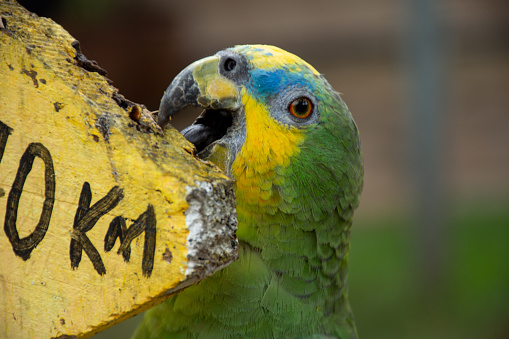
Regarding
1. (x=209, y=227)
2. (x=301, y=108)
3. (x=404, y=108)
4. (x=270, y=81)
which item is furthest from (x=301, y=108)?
(x=404, y=108)

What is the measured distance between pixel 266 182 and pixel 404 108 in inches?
127

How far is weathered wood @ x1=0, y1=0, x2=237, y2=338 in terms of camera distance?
2.33 ft

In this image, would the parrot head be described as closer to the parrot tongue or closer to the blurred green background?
the parrot tongue

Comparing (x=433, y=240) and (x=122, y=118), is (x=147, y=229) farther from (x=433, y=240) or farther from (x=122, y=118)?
(x=433, y=240)

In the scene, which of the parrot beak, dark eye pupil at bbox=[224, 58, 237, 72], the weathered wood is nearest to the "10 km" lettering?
the weathered wood

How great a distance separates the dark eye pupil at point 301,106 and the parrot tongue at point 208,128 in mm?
151

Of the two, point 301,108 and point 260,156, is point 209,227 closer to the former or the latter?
point 260,156


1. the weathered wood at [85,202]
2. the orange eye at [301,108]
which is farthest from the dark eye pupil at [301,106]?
the weathered wood at [85,202]

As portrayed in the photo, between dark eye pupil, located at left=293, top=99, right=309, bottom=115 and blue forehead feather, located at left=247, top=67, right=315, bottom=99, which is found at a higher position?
blue forehead feather, located at left=247, top=67, right=315, bottom=99

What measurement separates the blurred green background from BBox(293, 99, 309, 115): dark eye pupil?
1.72ft

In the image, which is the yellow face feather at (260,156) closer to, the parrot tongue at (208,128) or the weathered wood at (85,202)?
the parrot tongue at (208,128)

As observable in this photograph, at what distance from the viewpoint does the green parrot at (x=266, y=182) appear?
117 cm

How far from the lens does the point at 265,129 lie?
1175 millimetres

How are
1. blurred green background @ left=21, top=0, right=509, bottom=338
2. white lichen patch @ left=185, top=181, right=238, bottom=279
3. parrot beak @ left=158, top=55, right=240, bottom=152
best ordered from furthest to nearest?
blurred green background @ left=21, top=0, right=509, bottom=338 → parrot beak @ left=158, top=55, right=240, bottom=152 → white lichen patch @ left=185, top=181, right=238, bottom=279
